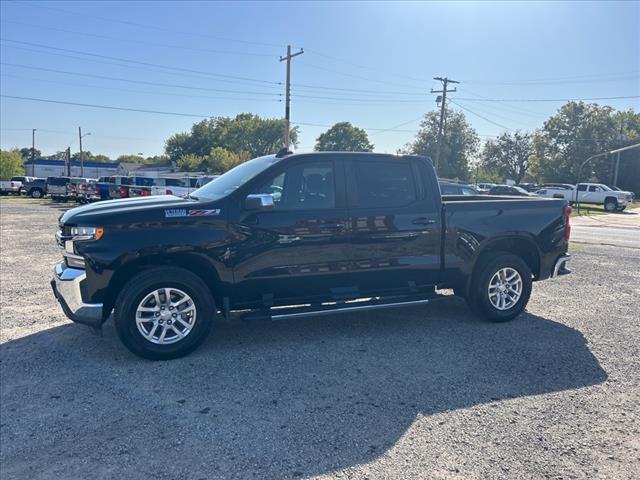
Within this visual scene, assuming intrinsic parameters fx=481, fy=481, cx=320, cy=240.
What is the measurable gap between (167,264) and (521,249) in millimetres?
4229

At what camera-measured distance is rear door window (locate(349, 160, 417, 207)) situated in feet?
16.8

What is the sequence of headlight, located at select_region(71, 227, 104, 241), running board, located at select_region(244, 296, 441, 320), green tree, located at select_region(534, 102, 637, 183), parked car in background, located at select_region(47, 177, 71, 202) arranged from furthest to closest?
green tree, located at select_region(534, 102, 637, 183)
parked car in background, located at select_region(47, 177, 71, 202)
running board, located at select_region(244, 296, 441, 320)
headlight, located at select_region(71, 227, 104, 241)

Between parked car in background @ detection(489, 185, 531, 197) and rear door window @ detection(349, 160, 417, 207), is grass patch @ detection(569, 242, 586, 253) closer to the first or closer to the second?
rear door window @ detection(349, 160, 417, 207)

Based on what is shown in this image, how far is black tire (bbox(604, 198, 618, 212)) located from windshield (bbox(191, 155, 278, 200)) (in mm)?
37340

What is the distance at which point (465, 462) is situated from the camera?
2957 millimetres

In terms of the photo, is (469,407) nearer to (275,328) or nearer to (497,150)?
(275,328)

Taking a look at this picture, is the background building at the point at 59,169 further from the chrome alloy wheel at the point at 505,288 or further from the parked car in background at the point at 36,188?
the chrome alloy wheel at the point at 505,288

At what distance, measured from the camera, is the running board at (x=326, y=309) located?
471 centimetres

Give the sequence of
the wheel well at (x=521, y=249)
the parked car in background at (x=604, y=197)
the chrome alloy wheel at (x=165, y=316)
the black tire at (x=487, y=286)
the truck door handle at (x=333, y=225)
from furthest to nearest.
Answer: the parked car in background at (x=604, y=197)
the wheel well at (x=521, y=249)
the black tire at (x=487, y=286)
the truck door handle at (x=333, y=225)
the chrome alloy wheel at (x=165, y=316)

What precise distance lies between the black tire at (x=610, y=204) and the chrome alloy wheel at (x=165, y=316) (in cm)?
3847

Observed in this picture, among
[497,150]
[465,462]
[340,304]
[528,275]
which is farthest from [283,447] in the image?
[497,150]

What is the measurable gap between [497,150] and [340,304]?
84634 millimetres

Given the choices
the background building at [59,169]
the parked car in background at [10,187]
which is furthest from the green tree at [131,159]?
the parked car in background at [10,187]

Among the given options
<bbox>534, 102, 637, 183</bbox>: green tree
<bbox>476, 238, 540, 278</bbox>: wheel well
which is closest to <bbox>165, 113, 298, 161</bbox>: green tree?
<bbox>534, 102, 637, 183</bbox>: green tree
